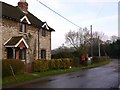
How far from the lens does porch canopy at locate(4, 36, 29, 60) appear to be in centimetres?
2645

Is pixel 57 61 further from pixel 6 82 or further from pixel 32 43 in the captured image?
pixel 6 82

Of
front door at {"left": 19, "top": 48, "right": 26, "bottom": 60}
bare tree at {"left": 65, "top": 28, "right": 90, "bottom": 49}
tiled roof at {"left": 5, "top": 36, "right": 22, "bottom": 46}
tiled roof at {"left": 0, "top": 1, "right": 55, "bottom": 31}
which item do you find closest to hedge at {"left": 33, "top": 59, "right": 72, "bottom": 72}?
tiled roof at {"left": 5, "top": 36, "right": 22, "bottom": 46}

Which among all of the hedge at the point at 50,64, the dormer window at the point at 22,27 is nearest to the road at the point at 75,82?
the hedge at the point at 50,64

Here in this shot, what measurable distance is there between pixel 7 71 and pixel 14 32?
9.93 m

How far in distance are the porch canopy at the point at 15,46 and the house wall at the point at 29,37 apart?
55cm

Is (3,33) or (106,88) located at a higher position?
(3,33)

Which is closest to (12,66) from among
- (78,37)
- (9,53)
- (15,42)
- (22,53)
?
(15,42)

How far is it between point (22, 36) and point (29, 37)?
9.26 feet

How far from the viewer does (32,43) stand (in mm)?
32031

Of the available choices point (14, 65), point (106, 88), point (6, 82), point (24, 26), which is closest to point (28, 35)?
point (24, 26)

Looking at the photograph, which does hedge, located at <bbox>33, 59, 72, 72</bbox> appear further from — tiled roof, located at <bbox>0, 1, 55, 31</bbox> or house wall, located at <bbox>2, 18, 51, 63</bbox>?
tiled roof, located at <bbox>0, 1, 55, 31</bbox>

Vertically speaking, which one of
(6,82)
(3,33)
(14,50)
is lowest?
(6,82)

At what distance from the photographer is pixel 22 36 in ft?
93.3

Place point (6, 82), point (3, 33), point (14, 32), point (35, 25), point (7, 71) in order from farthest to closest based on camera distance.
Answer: point (35, 25) < point (14, 32) < point (3, 33) < point (7, 71) < point (6, 82)
